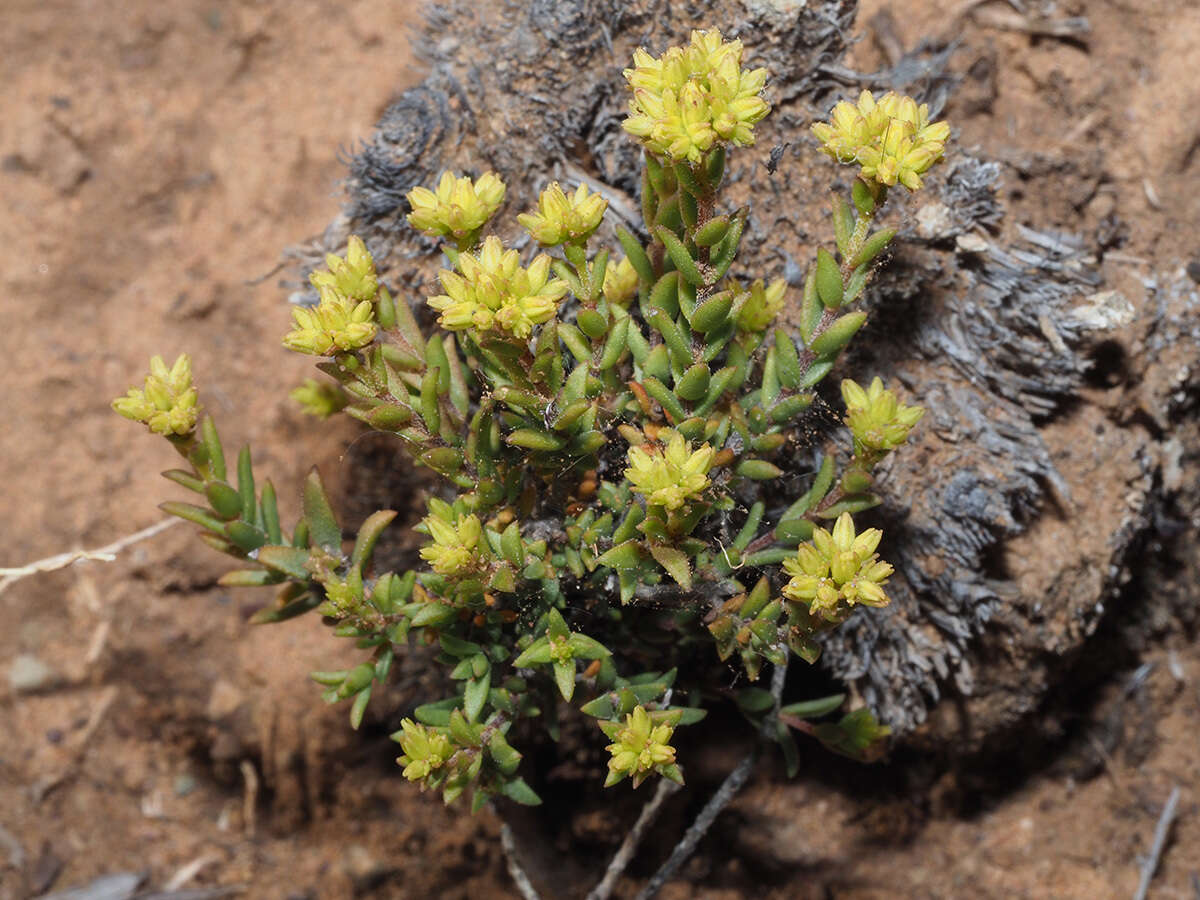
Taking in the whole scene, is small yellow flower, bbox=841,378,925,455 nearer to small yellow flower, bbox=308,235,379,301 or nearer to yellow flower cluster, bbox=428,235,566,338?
yellow flower cluster, bbox=428,235,566,338

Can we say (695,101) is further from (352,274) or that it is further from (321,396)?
(321,396)

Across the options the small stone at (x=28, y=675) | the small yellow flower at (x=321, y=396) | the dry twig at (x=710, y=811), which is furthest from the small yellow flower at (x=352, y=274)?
the small stone at (x=28, y=675)

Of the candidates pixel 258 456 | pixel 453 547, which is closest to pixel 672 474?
pixel 453 547

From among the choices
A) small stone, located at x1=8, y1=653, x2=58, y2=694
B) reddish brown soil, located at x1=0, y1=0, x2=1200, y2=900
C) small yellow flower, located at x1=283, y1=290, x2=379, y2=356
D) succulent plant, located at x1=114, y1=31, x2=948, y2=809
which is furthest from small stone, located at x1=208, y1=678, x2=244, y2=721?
small yellow flower, located at x1=283, y1=290, x2=379, y2=356

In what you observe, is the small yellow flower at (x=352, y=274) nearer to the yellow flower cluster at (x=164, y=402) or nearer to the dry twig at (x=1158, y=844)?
the yellow flower cluster at (x=164, y=402)

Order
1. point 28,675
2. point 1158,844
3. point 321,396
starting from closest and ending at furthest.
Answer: point 321,396
point 1158,844
point 28,675

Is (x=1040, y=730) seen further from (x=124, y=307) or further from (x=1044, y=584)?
(x=124, y=307)

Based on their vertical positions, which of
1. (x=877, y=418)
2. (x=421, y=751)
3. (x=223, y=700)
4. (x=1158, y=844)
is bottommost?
(x=1158, y=844)

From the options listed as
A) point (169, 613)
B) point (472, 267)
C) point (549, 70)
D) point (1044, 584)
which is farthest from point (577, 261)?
point (169, 613)
